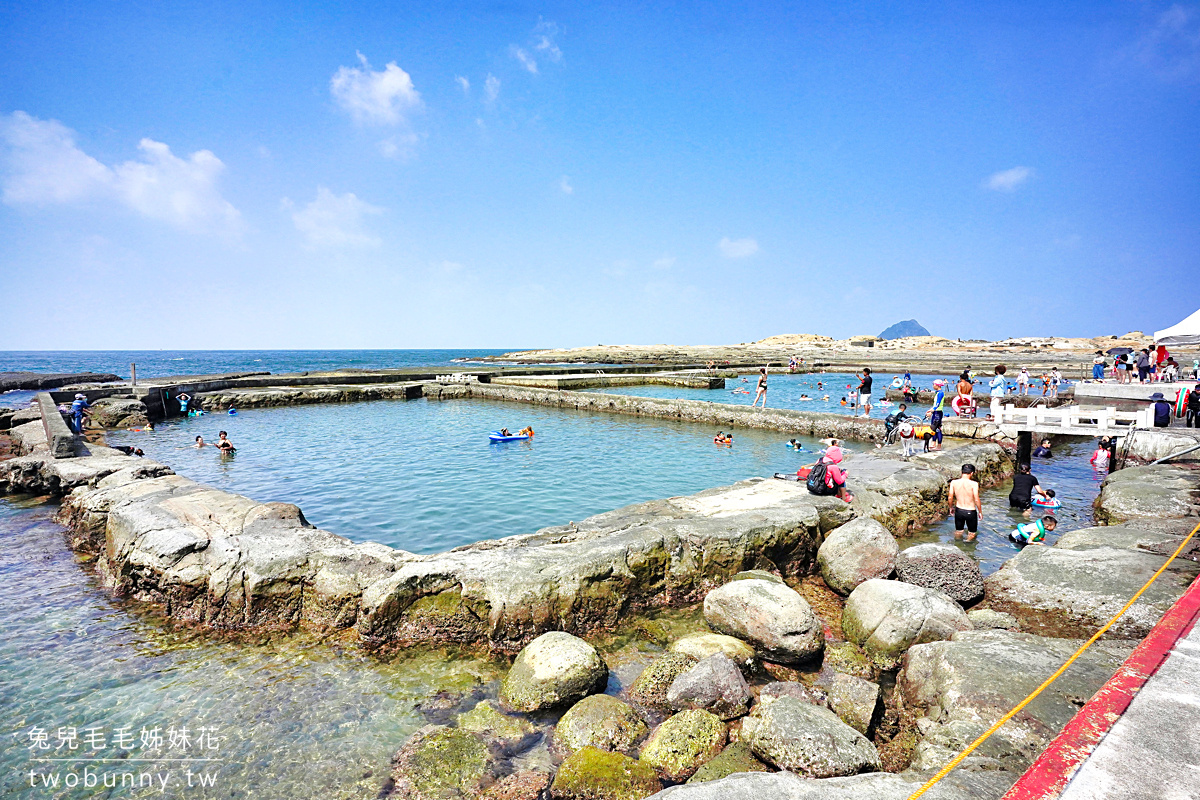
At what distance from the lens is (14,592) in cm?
831

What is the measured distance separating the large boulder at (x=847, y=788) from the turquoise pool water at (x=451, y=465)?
24.3 ft

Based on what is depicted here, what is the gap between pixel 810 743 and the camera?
445 cm

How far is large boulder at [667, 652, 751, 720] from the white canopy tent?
15.4 meters

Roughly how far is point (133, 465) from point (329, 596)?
956cm

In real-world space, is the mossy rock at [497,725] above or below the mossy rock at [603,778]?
below

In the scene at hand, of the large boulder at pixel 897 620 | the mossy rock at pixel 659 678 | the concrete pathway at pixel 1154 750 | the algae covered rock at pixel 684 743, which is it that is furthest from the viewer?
the large boulder at pixel 897 620

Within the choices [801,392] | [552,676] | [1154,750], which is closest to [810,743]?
[1154,750]

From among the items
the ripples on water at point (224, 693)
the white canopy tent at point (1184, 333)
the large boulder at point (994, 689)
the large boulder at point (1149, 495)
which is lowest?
the ripples on water at point (224, 693)

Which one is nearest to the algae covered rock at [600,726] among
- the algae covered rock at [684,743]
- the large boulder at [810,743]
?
the algae covered rock at [684,743]

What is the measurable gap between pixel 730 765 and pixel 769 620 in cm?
204

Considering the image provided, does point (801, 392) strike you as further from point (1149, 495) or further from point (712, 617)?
point (712, 617)

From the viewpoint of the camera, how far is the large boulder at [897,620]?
6.27m

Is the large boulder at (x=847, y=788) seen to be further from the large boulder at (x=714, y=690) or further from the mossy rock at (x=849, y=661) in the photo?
the mossy rock at (x=849, y=661)

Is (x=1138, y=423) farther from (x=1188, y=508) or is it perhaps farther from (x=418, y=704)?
Result: (x=418, y=704)
